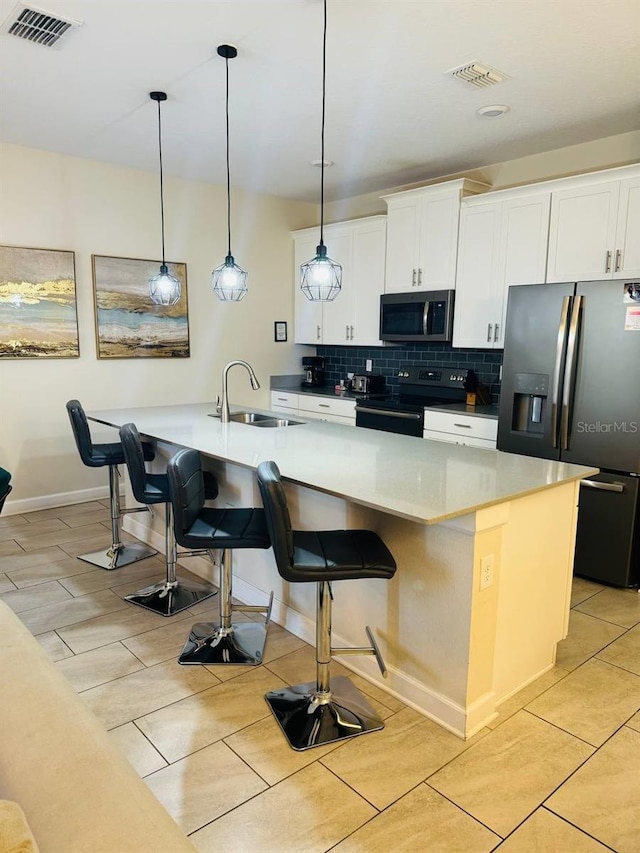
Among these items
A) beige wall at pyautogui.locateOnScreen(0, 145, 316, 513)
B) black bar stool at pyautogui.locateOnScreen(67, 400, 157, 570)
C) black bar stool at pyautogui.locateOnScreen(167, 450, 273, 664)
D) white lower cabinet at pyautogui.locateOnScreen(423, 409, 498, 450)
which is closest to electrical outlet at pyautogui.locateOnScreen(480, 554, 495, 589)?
black bar stool at pyautogui.locateOnScreen(167, 450, 273, 664)

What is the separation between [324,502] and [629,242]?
2.48m

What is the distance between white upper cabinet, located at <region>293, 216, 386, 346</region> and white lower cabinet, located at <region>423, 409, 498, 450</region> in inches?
47.0

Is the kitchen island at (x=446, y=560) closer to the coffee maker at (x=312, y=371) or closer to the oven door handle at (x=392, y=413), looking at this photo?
the oven door handle at (x=392, y=413)

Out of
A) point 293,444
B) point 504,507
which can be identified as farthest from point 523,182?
point 504,507

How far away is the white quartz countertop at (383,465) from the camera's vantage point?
198 cm

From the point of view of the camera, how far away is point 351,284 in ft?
18.0

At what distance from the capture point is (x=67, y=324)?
15.4 ft

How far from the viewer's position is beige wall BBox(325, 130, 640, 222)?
3857 millimetres

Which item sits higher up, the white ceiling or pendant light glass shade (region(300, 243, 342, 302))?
the white ceiling

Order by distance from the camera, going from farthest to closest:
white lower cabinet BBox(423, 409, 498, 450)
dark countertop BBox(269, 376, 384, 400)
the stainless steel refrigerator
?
dark countertop BBox(269, 376, 384, 400) < white lower cabinet BBox(423, 409, 498, 450) < the stainless steel refrigerator

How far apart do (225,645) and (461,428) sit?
7.78ft

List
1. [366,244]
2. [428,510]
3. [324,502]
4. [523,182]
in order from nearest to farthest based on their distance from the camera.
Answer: [428,510], [324,502], [523,182], [366,244]

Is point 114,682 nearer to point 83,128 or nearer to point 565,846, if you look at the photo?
point 565,846

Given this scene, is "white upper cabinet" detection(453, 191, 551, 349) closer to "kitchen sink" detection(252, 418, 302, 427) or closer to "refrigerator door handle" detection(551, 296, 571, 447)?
"refrigerator door handle" detection(551, 296, 571, 447)
